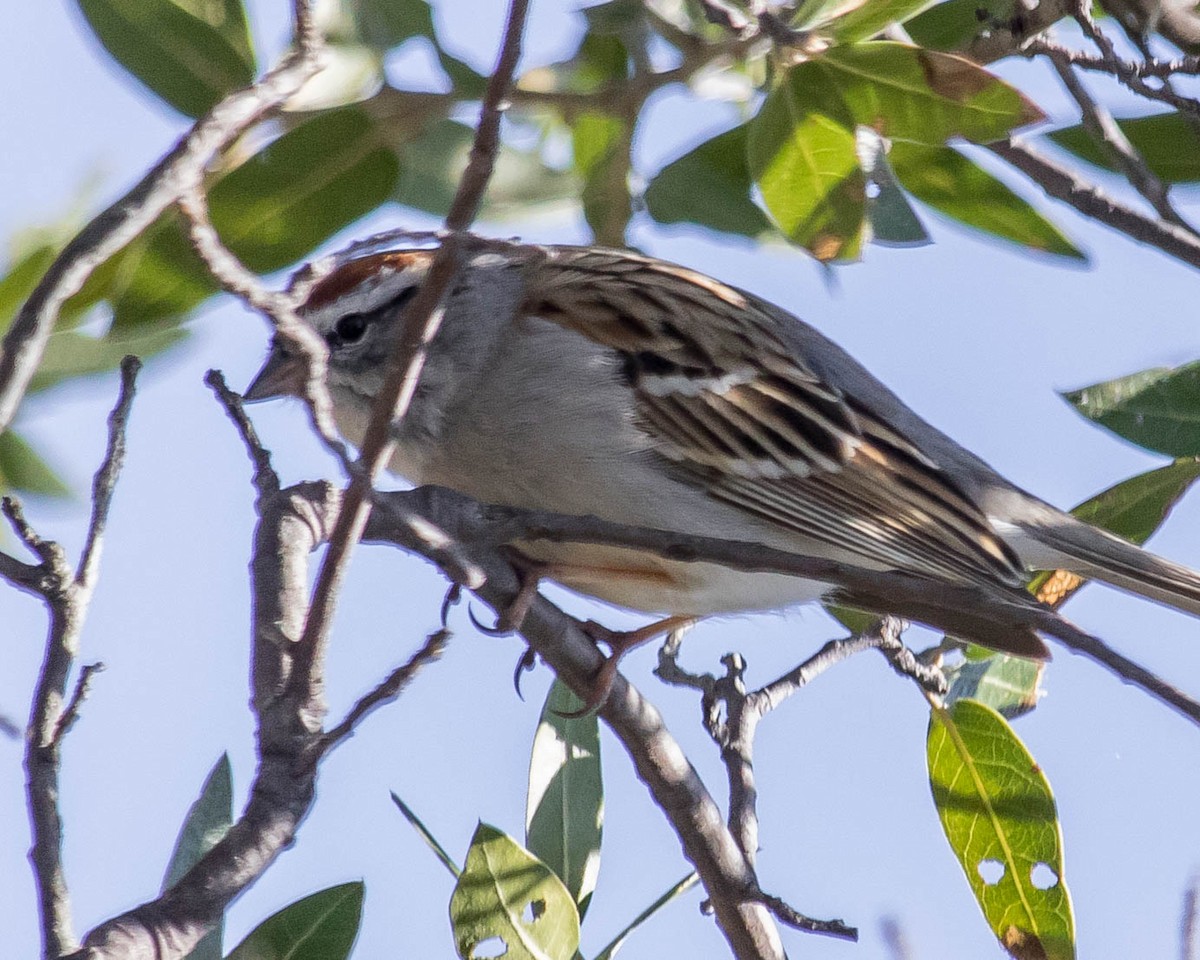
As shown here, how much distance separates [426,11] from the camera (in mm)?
1975

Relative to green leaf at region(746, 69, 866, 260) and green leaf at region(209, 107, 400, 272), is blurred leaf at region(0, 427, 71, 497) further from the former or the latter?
green leaf at region(746, 69, 866, 260)

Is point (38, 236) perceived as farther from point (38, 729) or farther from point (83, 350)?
point (38, 729)

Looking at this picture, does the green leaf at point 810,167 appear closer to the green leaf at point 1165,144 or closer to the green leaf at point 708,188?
the green leaf at point 708,188

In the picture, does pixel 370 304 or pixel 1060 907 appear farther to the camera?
pixel 370 304

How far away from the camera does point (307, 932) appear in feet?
5.06

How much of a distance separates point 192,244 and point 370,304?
1.32 meters

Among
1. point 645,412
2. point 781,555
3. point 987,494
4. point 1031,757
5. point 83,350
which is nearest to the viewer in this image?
point 781,555

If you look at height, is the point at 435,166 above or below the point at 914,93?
above

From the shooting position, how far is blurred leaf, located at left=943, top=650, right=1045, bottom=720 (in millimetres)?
2332

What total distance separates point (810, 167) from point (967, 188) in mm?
318

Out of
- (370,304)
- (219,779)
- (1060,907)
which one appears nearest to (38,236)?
(370,304)

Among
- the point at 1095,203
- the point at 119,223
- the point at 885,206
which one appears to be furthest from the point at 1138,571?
the point at 119,223

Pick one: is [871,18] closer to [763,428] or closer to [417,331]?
[763,428]

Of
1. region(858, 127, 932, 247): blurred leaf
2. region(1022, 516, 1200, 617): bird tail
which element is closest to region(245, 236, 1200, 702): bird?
region(1022, 516, 1200, 617): bird tail
